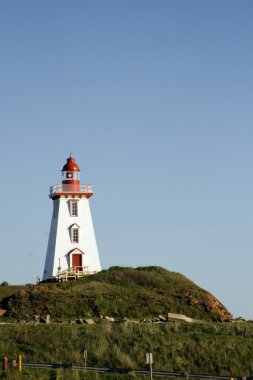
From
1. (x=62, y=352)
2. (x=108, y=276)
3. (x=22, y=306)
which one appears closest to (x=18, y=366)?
(x=62, y=352)

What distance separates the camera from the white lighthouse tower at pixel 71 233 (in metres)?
74.6

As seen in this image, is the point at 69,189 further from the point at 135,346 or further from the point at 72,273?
the point at 135,346

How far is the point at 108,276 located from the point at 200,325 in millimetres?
19874

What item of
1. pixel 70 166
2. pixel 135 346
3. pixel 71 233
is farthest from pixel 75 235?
pixel 135 346

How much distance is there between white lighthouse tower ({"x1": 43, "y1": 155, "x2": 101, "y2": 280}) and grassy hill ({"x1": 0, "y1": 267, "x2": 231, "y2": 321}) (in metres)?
3.40

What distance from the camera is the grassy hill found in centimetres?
6284

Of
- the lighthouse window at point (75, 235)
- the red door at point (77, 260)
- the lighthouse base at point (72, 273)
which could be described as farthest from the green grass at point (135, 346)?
the lighthouse window at point (75, 235)

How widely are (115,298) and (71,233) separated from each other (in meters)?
11.6

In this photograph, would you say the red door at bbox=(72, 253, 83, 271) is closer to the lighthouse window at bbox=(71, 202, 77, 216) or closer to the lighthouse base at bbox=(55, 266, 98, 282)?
the lighthouse base at bbox=(55, 266, 98, 282)

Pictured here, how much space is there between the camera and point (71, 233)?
75.4 metres

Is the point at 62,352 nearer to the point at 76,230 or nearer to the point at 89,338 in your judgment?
the point at 89,338

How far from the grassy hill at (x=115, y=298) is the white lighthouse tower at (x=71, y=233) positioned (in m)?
3.40

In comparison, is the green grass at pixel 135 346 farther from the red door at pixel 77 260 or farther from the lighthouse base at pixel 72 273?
the red door at pixel 77 260

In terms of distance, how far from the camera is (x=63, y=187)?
76.5 m
